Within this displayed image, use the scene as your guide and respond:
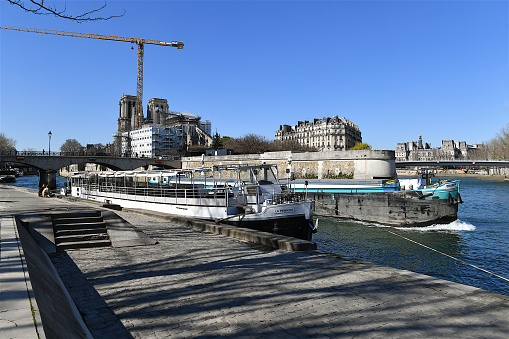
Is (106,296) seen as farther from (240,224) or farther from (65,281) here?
(240,224)

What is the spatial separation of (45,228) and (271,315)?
28.3ft

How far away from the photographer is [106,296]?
5.32m

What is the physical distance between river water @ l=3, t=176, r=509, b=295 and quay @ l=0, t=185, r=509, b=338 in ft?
16.7

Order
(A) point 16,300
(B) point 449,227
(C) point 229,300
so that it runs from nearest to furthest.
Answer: (A) point 16,300 → (C) point 229,300 → (B) point 449,227

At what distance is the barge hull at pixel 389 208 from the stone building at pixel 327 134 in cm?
8417

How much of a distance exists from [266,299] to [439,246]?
17193mm

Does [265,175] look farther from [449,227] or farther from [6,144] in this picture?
[6,144]

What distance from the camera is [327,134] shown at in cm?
11962

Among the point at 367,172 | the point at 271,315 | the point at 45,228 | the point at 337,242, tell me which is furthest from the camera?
the point at 367,172

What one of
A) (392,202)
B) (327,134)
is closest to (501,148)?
(327,134)

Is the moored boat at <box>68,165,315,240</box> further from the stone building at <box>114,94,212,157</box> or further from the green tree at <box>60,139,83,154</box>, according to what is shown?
the green tree at <box>60,139,83,154</box>

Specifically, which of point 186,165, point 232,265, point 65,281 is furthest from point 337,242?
point 186,165

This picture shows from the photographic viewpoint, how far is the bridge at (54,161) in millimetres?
49416

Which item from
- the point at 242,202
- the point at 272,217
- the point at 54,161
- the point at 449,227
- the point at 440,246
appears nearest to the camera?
the point at 272,217
